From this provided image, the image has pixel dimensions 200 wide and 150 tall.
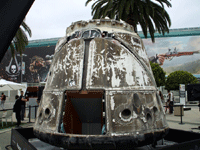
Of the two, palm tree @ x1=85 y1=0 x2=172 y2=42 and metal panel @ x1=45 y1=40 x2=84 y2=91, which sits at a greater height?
palm tree @ x1=85 y1=0 x2=172 y2=42

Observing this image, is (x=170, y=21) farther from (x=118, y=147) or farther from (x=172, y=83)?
(x=172, y=83)

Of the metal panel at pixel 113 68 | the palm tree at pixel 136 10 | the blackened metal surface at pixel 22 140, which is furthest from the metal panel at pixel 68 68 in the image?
the palm tree at pixel 136 10

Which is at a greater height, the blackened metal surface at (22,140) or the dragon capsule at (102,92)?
the dragon capsule at (102,92)

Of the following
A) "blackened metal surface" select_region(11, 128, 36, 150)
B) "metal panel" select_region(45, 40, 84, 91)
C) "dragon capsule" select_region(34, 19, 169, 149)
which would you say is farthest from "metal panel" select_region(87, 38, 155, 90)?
"blackened metal surface" select_region(11, 128, 36, 150)

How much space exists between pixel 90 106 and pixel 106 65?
1077 mm

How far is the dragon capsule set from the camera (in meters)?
3.09

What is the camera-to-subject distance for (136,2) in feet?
33.2

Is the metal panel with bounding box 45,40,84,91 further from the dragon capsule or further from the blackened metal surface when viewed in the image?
the blackened metal surface

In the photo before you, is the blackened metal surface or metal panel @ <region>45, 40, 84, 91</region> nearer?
the blackened metal surface

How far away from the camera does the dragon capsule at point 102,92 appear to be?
3.09 meters

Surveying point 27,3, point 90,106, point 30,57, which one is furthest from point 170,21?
point 30,57

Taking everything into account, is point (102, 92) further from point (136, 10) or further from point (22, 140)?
point (136, 10)

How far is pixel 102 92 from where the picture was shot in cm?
331

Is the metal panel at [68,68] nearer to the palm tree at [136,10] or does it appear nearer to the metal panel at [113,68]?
the metal panel at [113,68]
